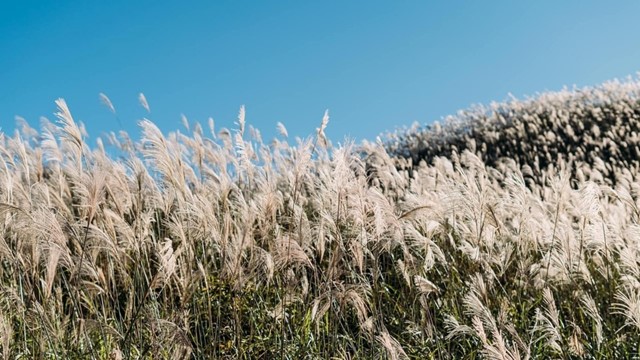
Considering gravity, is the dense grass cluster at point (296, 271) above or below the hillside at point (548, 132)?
below

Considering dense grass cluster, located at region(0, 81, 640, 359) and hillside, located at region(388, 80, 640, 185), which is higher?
hillside, located at region(388, 80, 640, 185)

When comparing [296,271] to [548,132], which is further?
[548,132]

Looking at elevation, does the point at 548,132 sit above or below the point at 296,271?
above

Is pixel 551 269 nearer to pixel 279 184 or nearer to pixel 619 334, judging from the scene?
pixel 619 334

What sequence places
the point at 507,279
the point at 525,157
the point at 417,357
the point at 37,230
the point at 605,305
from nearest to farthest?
the point at 37,230, the point at 417,357, the point at 605,305, the point at 507,279, the point at 525,157

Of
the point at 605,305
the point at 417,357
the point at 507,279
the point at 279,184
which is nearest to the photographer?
the point at 417,357

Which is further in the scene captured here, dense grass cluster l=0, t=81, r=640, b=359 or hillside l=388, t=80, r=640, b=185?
hillside l=388, t=80, r=640, b=185

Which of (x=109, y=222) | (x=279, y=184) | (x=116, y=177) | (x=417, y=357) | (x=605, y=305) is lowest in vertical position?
(x=417, y=357)

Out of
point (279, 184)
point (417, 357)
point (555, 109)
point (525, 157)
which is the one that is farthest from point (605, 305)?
point (555, 109)

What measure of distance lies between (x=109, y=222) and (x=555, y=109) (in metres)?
11.8

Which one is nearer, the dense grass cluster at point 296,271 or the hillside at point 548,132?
the dense grass cluster at point 296,271

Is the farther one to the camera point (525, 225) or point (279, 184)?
point (279, 184)

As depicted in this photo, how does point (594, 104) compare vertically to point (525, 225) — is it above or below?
above

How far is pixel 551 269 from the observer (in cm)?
448
